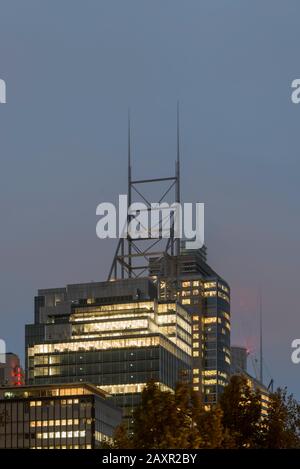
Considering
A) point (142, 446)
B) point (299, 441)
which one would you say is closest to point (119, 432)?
point (142, 446)

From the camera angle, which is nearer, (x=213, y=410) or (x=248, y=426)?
(x=213, y=410)
